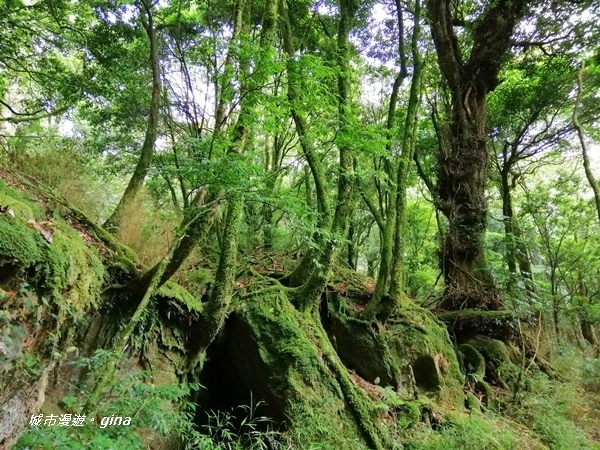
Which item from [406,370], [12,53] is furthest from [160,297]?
[12,53]

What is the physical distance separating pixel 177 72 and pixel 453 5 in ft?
25.1

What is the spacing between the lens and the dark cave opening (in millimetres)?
4719

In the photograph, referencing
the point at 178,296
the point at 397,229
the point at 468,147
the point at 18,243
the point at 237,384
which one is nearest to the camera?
the point at 18,243

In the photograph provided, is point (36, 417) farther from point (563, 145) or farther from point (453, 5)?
point (563, 145)

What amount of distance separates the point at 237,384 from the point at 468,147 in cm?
763

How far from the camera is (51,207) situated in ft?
13.1

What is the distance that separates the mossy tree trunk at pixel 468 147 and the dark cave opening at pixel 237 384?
533 centimetres

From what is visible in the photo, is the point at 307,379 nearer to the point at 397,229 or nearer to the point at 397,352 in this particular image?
the point at 397,352

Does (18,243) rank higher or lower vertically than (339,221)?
lower

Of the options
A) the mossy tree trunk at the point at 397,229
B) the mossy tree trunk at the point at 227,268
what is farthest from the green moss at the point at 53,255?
the mossy tree trunk at the point at 397,229

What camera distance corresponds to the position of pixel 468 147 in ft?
29.5

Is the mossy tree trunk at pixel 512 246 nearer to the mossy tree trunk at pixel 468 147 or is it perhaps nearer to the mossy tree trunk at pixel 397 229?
the mossy tree trunk at pixel 468 147

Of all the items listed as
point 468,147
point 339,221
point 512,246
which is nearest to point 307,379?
point 339,221

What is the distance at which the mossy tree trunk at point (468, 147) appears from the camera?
8.48 m
